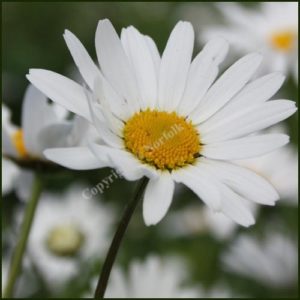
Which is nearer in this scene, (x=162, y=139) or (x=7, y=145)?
(x=162, y=139)

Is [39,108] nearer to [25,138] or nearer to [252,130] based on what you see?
[25,138]

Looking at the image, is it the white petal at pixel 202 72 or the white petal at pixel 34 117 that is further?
the white petal at pixel 34 117

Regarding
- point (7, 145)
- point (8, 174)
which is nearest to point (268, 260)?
point (8, 174)

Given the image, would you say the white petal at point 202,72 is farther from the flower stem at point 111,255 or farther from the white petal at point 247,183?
the flower stem at point 111,255

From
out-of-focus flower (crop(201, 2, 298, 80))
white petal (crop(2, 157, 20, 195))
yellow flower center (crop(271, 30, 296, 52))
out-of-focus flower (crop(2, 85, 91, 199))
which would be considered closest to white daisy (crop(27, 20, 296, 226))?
out-of-focus flower (crop(2, 85, 91, 199))

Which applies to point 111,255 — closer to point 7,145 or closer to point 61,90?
point 61,90

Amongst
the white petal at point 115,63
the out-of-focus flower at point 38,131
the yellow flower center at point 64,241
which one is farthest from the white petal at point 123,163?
the yellow flower center at point 64,241

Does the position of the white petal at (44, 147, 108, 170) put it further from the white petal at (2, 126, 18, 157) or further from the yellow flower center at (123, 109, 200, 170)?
the white petal at (2, 126, 18, 157)
